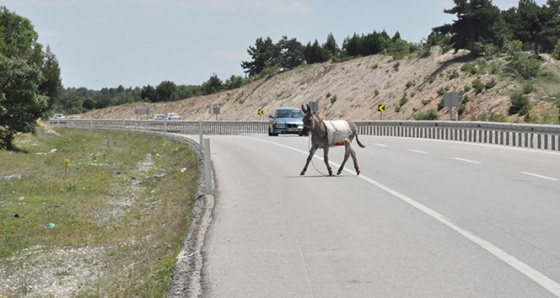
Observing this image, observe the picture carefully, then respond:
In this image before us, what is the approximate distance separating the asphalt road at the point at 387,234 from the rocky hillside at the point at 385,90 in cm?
3294

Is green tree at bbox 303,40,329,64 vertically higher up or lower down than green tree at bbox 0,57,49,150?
higher up

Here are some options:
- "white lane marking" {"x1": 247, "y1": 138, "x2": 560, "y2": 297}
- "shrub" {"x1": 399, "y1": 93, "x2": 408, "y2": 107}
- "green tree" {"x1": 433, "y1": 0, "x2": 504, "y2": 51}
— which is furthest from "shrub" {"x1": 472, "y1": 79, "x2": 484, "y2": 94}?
"white lane marking" {"x1": 247, "y1": 138, "x2": 560, "y2": 297}

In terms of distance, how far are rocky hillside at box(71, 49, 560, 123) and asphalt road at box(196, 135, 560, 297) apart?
108ft

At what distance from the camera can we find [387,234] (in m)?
10.8

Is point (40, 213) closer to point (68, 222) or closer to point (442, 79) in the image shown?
point (68, 222)

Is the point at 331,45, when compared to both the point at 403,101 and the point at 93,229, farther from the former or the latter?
the point at 93,229

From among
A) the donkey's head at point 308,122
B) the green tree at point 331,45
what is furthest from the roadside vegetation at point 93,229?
the green tree at point 331,45

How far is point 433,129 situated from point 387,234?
34.5 metres

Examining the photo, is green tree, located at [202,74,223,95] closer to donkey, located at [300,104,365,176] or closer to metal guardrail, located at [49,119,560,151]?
metal guardrail, located at [49,119,560,151]

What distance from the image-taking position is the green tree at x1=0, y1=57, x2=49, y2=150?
45.7 metres

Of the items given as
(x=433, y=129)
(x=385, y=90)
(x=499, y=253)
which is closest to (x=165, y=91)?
(x=385, y=90)

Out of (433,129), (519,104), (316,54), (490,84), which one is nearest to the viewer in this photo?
(433,129)

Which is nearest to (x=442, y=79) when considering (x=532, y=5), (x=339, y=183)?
(x=532, y=5)

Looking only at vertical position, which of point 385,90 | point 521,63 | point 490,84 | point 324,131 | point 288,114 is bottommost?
point 288,114
